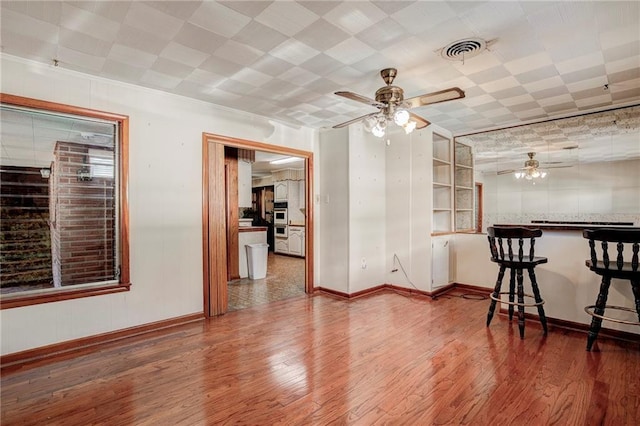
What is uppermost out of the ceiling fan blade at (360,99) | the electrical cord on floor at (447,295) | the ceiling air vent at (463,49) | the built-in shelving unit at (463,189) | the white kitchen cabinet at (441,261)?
the ceiling air vent at (463,49)

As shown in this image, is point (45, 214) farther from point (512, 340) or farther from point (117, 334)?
point (512, 340)

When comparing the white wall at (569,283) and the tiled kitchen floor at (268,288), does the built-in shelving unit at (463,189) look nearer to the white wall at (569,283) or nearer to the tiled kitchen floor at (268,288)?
the white wall at (569,283)

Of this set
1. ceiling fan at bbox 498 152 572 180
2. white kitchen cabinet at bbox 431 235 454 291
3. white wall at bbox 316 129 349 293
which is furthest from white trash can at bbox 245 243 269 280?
ceiling fan at bbox 498 152 572 180

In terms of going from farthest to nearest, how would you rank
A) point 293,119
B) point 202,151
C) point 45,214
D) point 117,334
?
1. point 293,119
2. point 202,151
3. point 117,334
4. point 45,214

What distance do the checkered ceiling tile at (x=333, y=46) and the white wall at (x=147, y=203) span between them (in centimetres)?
18

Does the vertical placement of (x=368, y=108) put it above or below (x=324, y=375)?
above

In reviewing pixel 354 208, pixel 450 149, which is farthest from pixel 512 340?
pixel 450 149

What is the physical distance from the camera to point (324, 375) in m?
2.33

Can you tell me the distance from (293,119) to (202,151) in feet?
4.22

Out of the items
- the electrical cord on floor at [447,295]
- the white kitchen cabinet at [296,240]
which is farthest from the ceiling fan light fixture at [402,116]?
the white kitchen cabinet at [296,240]

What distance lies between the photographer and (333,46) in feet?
7.87

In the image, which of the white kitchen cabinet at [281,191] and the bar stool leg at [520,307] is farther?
the white kitchen cabinet at [281,191]

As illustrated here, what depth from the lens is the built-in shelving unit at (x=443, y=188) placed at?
16.0 feet

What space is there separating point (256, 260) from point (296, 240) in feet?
9.33
